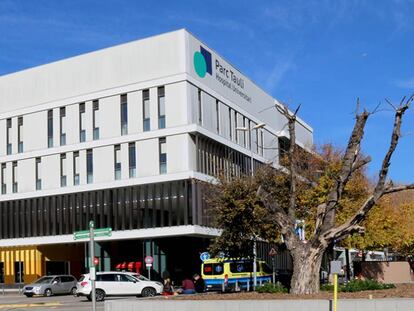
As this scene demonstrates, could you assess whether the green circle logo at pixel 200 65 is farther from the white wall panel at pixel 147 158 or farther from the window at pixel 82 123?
the window at pixel 82 123

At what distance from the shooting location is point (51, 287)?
4528 cm

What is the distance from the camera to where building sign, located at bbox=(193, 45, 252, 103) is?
52.8 m

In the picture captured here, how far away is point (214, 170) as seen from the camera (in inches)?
2127

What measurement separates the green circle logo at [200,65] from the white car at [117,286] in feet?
68.1

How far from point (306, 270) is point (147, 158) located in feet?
105

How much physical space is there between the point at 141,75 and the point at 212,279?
19.1 meters

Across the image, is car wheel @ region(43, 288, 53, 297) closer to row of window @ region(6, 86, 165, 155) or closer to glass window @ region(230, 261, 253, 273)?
glass window @ region(230, 261, 253, 273)

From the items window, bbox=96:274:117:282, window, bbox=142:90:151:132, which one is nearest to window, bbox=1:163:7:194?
window, bbox=142:90:151:132

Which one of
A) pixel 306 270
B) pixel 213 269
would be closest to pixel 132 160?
pixel 213 269

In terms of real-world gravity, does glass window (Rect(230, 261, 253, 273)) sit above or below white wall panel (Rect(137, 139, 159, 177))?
below

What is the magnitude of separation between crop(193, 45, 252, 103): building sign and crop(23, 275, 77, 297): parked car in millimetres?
18406

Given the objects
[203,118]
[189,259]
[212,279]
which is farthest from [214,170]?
[212,279]

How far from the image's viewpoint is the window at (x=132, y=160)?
5262cm

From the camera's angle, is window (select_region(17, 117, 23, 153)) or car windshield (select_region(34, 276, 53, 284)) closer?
car windshield (select_region(34, 276, 53, 284))
